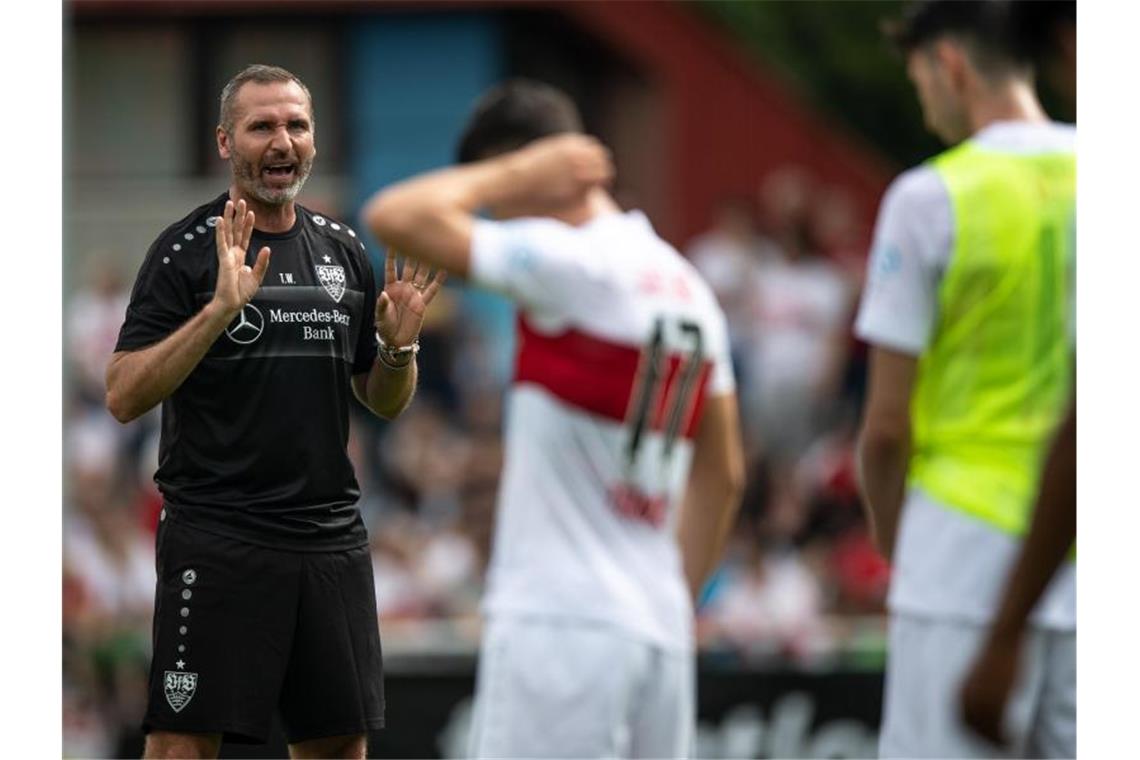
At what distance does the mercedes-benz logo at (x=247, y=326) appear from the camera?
3490 millimetres

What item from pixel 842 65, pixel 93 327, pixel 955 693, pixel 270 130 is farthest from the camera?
pixel 842 65

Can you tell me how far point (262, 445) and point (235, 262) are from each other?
298 mm

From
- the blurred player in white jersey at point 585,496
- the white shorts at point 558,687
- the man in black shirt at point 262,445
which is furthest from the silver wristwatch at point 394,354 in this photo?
the white shorts at point 558,687

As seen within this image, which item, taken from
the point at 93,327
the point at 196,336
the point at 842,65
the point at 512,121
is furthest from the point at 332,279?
the point at 842,65

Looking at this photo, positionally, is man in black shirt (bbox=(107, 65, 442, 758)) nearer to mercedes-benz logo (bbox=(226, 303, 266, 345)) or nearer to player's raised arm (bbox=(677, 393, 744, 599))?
mercedes-benz logo (bbox=(226, 303, 266, 345))

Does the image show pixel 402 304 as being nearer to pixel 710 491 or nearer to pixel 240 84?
pixel 240 84

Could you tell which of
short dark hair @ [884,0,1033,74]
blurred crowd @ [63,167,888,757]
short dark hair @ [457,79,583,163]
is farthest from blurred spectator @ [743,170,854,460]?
short dark hair @ [884,0,1033,74]

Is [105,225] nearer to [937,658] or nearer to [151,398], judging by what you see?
[937,658]

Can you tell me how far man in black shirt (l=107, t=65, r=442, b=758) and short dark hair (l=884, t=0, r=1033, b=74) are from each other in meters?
2.34

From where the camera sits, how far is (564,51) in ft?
66.3

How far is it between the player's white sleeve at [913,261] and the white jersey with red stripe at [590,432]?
0.89 meters

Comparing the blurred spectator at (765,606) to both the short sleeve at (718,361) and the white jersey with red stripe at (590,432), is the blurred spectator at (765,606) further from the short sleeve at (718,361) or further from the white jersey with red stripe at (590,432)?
the white jersey with red stripe at (590,432)

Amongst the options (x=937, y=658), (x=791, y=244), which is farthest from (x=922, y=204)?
(x=791, y=244)

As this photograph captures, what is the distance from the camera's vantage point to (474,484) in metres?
10.9
